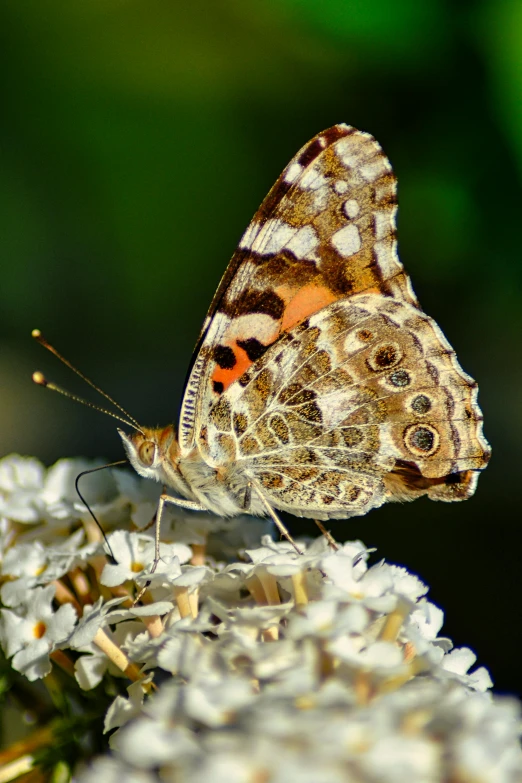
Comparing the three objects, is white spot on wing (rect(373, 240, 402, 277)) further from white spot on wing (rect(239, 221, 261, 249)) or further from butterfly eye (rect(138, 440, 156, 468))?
butterfly eye (rect(138, 440, 156, 468))

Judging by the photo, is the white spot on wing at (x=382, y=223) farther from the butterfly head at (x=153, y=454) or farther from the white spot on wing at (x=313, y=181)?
the butterfly head at (x=153, y=454)

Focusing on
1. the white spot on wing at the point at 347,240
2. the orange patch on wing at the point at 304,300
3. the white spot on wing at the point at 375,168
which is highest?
the white spot on wing at the point at 375,168

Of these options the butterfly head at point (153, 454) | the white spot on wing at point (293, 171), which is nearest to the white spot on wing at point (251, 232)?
the white spot on wing at point (293, 171)

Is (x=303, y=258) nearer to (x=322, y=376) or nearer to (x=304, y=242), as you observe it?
(x=304, y=242)

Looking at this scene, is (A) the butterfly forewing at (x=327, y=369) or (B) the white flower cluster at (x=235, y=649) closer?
(B) the white flower cluster at (x=235, y=649)

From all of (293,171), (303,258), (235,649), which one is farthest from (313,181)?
(235,649)

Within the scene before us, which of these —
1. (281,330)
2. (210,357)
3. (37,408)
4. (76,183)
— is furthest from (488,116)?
(37,408)

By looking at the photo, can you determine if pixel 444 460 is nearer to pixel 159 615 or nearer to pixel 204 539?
pixel 204 539
